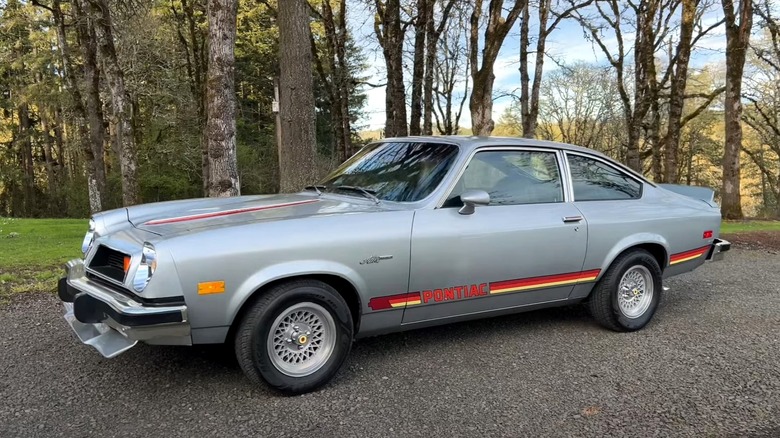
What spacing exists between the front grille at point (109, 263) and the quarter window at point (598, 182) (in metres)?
3.56

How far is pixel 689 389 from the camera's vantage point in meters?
3.61

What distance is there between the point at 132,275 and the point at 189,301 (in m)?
0.37

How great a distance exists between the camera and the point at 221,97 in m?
7.16

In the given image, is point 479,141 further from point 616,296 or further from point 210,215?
point 210,215

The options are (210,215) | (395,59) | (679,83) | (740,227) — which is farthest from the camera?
(395,59)

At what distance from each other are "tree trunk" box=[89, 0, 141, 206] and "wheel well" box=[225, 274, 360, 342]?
9.39 metres

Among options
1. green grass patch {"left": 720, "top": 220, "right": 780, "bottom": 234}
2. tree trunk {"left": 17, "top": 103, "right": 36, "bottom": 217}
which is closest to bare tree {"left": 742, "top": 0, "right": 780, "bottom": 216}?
green grass patch {"left": 720, "top": 220, "right": 780, "bottom": 234}

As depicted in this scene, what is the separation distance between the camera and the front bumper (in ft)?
9.74

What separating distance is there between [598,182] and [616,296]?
104cm

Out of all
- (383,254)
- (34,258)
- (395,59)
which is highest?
(395,59)

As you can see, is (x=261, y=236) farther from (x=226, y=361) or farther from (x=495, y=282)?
(x=495, y=282)

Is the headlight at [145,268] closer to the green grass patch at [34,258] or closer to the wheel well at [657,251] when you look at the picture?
the green grass patch at [34,258]

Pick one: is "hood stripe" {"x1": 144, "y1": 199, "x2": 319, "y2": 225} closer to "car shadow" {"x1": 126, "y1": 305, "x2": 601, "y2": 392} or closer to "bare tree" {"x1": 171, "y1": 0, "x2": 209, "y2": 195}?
"car shadow" {"x1": 126, "y1": 305, "x2": 601, "y2": 392}

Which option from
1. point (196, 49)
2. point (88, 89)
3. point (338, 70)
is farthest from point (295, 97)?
point (196, 49)
